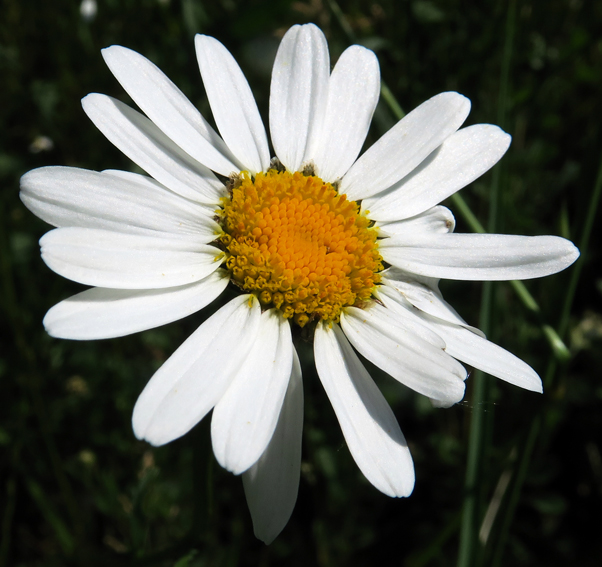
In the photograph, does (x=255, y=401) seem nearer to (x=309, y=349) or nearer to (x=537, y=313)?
(x=309, y=349)

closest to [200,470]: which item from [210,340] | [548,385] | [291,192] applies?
[210,340]

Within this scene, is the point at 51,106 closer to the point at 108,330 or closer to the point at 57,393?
the point at 57,393

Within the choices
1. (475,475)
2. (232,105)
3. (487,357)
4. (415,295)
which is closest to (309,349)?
(415,295)

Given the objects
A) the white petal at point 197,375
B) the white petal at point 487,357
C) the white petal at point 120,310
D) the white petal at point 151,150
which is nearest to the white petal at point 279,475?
the white petal at point 197,375

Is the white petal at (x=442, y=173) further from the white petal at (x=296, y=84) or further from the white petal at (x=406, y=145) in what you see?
the white petal at (x=296, y=84)

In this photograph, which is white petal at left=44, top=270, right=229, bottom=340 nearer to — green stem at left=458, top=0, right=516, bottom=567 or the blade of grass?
green stem at left=458, top=0, right=516, bottom=567

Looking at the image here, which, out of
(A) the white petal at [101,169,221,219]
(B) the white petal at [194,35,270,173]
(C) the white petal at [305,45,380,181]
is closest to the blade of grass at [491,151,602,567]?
(C) the white petal at [305,45,380,181]
